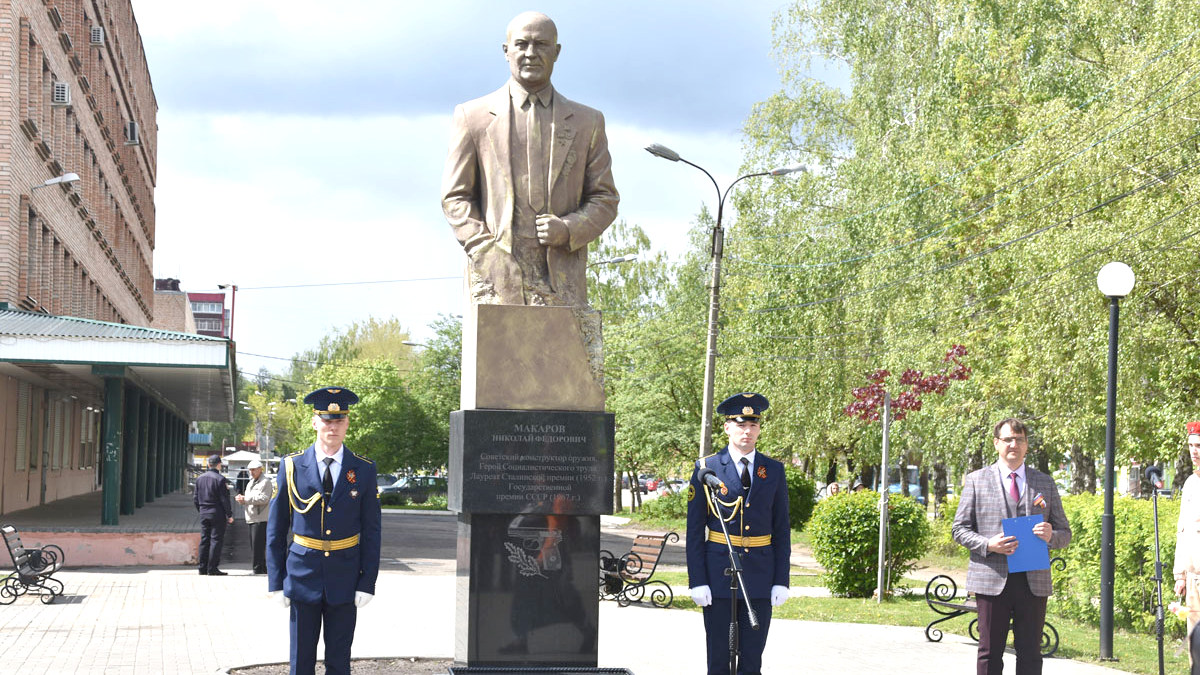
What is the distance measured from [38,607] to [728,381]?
26005 millimetres

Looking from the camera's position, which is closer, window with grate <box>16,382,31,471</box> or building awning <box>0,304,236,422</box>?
building awning <box>0,304,236,422</box>

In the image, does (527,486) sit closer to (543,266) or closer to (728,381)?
(543,266)

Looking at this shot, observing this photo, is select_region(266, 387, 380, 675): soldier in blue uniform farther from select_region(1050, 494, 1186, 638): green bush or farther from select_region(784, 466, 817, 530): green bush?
select_region(784, 466, 817, 530): green bush

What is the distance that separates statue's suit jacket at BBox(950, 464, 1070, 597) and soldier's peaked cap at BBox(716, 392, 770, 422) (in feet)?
4.55

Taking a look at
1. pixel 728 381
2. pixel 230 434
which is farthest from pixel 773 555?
pixel 230 434

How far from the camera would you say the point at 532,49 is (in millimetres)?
8438

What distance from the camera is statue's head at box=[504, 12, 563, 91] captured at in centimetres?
844

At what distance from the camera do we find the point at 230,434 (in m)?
150

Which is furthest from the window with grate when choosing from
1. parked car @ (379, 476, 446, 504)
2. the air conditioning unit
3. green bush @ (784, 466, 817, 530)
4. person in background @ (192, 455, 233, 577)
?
parked car @ (379, 476, 446, 504)

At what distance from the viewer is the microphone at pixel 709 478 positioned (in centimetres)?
718

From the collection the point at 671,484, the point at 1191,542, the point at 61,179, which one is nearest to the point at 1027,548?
the point at 1191,542

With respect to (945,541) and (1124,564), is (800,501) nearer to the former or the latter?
(945,541)

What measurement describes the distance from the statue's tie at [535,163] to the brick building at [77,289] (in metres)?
12.6

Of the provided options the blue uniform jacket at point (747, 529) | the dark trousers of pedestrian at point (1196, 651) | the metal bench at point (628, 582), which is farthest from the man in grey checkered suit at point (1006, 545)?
the metal bench at point (628, 582)
